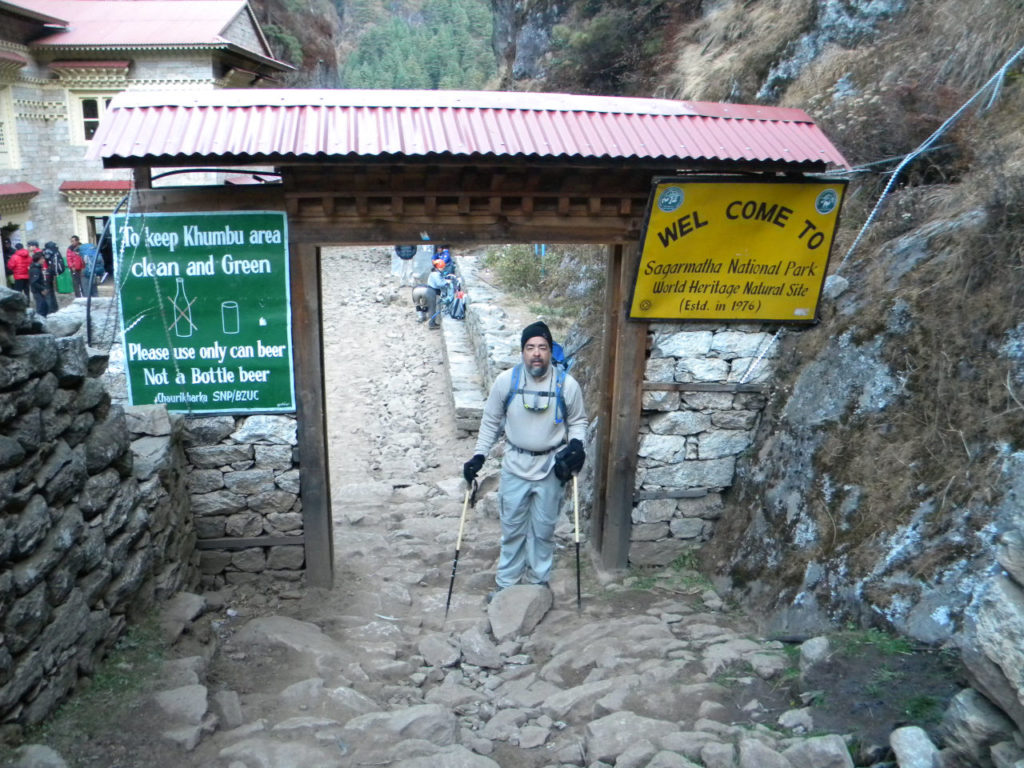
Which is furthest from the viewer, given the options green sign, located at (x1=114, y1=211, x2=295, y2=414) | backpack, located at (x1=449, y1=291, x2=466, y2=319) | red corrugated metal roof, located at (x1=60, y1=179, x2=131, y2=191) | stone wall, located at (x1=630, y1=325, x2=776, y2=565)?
red corrugated metal roof, located at (x1=60, y1=179, x2=131, y2=191)

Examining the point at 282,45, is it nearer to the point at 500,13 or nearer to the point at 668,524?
the point at 500,13

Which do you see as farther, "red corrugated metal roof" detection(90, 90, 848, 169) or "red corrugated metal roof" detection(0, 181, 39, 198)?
"red corrugated metal roof" detection(0, 181, 39, 198)

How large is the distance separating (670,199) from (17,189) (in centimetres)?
2324

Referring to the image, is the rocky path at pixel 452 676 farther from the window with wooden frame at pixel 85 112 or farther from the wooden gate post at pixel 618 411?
the window with wooden frame at pixel 85 112

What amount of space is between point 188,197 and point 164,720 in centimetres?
318

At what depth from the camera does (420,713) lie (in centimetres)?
417

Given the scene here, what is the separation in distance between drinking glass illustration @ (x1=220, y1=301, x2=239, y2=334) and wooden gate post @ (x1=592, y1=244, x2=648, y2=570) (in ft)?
8.86

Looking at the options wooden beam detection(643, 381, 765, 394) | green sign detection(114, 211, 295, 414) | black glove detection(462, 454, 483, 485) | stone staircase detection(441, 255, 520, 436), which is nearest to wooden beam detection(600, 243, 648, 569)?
wooden beam detection(643, 381, 765, 394)

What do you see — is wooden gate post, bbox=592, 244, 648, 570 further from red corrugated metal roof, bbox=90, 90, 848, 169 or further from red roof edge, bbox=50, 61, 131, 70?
red roof edge, bbox=50, 61, 131, 70

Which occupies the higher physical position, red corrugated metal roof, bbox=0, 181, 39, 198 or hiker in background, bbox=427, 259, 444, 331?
red corrugated metal roof, bbox=0, 181, 39, 198

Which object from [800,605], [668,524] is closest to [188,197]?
[668,524]

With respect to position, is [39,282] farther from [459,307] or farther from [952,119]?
[952,119]

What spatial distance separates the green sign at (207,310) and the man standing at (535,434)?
59.1 inches

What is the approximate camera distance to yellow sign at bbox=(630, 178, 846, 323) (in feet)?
18.0
